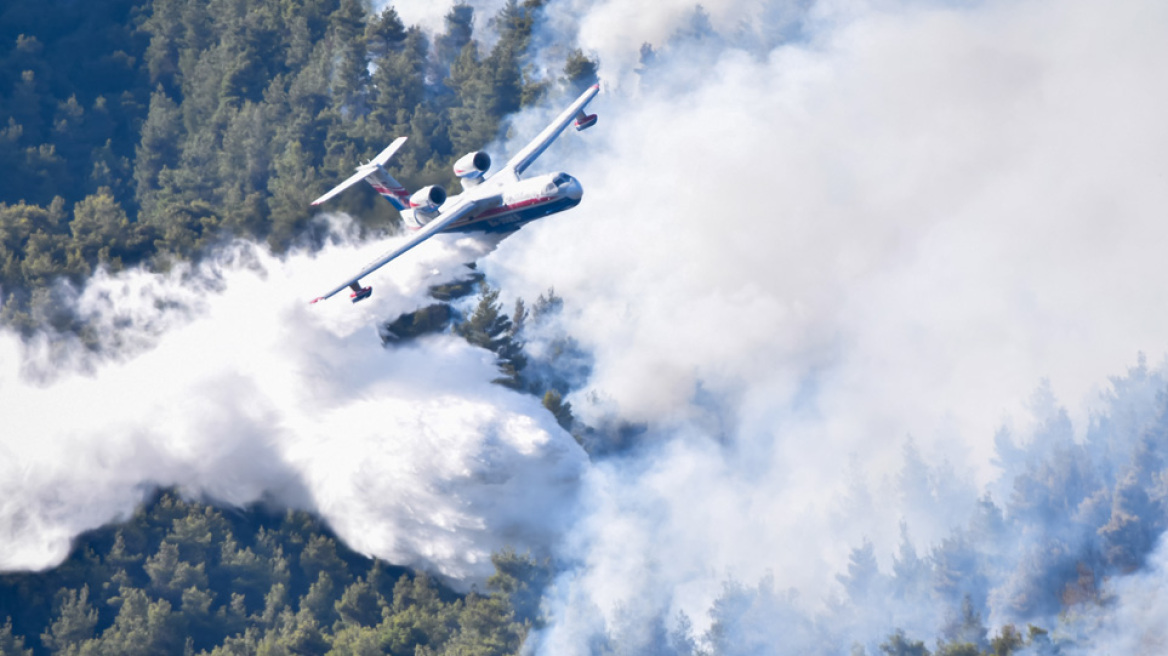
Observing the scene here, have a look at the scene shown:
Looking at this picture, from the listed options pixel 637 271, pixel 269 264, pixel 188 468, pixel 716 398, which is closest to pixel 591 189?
pixel 637 271

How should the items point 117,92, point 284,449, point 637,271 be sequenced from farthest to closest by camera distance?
point 117,92
point 637,271
point 284,449

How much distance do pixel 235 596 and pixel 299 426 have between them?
6.98 m

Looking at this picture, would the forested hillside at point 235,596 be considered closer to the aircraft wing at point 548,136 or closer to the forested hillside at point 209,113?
the forested hillside at point 209,113

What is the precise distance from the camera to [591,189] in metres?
70.5

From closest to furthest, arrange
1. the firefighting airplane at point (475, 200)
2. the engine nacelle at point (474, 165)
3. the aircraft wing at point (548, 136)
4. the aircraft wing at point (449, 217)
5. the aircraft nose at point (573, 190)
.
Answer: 1. the aircraft nose at point (573, 190)
2. the firefighting airplane at point (475, 200)
3. the aircraft wing at point (449, 217)
4. the engine nacelle at point (474, 165)
5. the aircraft wing at point (548, 136)

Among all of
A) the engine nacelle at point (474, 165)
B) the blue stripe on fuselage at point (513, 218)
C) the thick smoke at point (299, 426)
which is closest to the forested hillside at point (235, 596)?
the thick smoke at point (299, 426)

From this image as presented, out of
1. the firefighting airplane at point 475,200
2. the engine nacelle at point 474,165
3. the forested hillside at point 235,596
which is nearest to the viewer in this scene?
the firefighting airplane at point 475,200

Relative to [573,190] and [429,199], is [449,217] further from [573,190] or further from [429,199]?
[573,190]

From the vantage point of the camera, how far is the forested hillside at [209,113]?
66.3 m

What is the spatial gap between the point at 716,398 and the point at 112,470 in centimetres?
2449

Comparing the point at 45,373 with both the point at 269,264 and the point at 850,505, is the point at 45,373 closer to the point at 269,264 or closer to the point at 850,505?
the point at 269,264

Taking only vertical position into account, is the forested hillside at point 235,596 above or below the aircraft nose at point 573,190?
below

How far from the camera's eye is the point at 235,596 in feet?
193

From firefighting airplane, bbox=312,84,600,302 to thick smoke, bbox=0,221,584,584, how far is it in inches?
76.4
